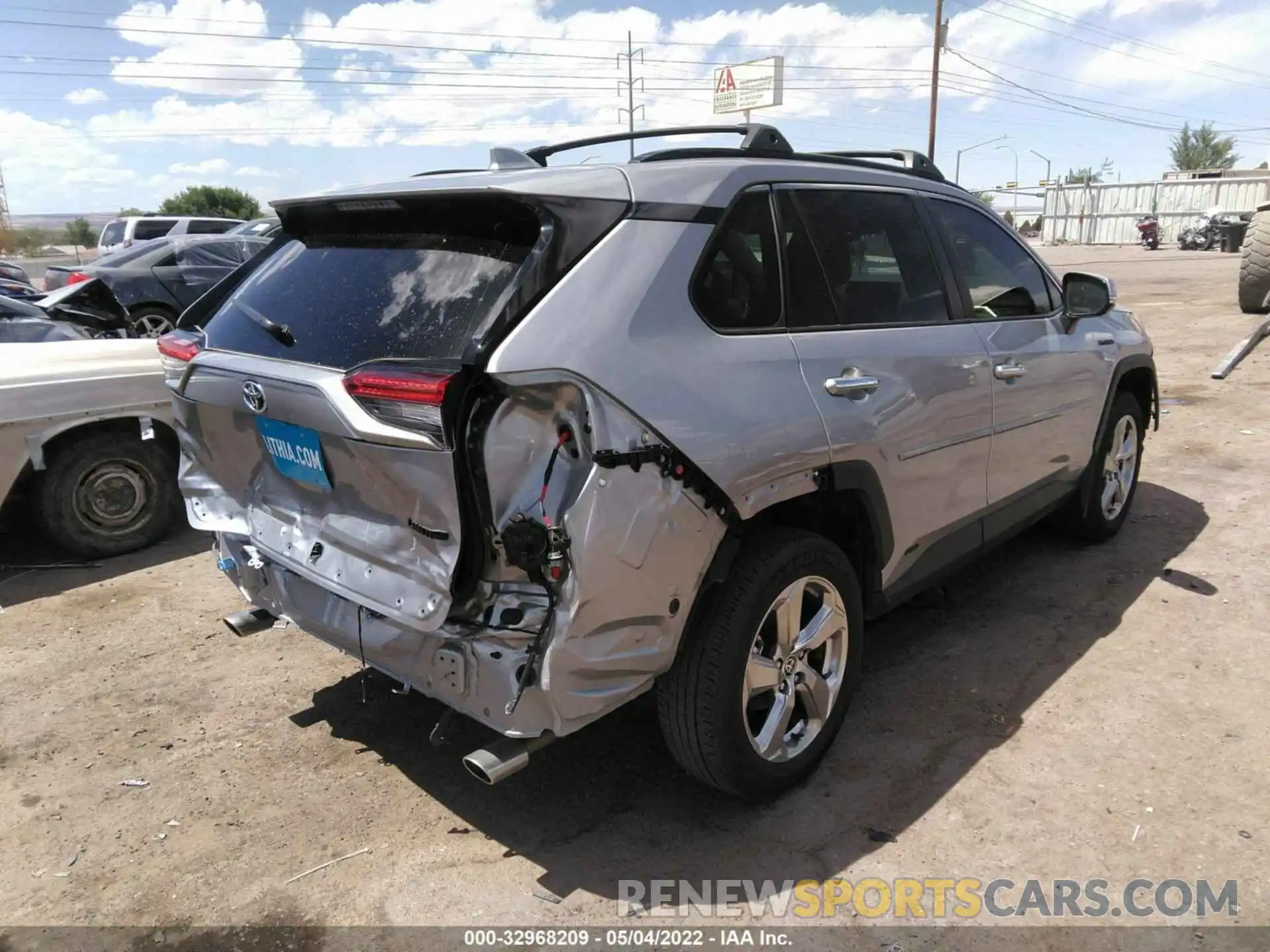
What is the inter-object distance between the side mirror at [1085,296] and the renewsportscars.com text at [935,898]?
2643mm

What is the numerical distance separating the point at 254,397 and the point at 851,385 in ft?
5.95

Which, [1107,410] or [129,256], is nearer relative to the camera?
[1107,410]

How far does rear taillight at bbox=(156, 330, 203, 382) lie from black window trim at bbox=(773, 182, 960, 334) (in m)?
2.00

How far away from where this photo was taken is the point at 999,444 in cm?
369

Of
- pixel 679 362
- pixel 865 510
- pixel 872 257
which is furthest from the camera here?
pixel 872 257

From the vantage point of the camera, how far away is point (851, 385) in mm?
2836

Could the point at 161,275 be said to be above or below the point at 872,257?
below

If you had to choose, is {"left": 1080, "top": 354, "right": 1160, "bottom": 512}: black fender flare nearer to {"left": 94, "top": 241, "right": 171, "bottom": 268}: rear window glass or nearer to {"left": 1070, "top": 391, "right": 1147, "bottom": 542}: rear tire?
{"left": 1070, "top": 391, "right": 1147, "bottom": 542}: rear tire

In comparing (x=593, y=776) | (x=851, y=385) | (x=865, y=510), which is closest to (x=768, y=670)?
(x=865, y=510)

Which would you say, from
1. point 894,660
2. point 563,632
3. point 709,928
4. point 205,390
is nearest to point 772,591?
point 563,632

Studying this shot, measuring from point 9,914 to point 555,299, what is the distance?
7.55 feet

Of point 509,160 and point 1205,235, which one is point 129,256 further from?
point 1205,235

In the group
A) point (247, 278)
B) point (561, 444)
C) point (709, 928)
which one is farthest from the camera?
point (247, 278)

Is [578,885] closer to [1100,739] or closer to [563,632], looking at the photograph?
[563,632]
